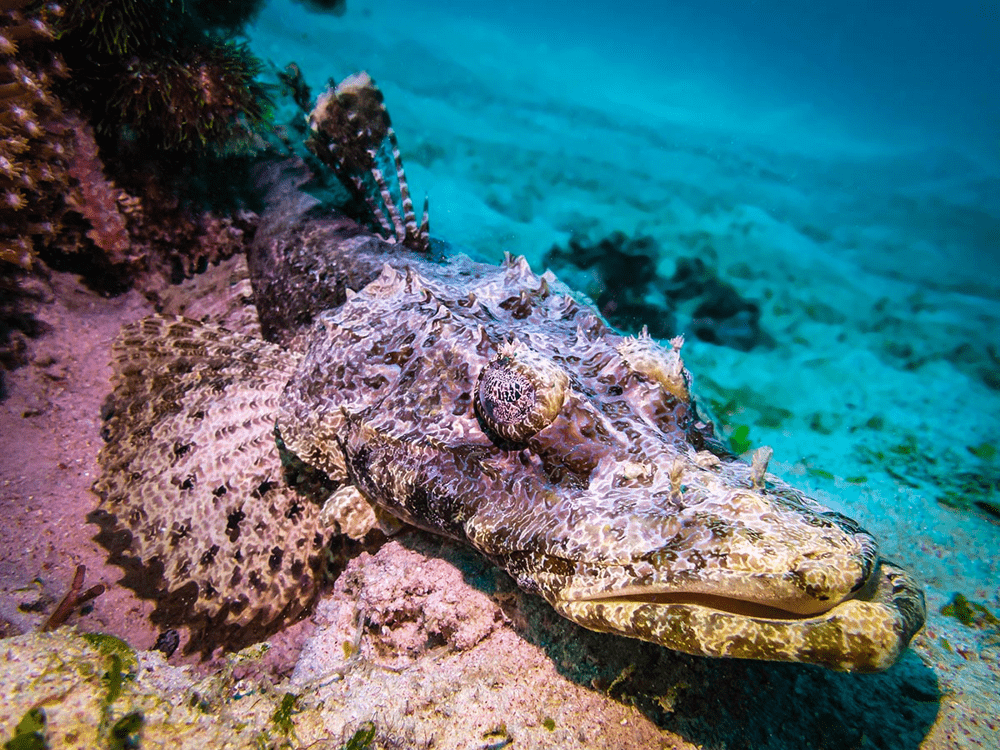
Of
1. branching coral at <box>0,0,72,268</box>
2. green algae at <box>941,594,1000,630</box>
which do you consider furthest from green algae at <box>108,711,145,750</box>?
green algae at <box>941,594,1000,630</box>

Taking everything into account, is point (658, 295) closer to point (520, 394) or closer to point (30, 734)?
point (520, 394)

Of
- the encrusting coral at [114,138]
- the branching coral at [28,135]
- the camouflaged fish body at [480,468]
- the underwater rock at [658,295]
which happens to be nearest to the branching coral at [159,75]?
the encrusting coral at [114,138]

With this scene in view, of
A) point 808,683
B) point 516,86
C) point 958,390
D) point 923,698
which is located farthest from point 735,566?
point 516,86

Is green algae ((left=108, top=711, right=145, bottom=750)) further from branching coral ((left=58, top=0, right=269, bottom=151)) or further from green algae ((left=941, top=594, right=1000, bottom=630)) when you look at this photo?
branching coral ((left=58, top=0, right=269, bottom=151))

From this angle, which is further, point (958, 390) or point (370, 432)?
point (958, 390)

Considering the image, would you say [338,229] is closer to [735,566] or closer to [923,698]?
[735,566]

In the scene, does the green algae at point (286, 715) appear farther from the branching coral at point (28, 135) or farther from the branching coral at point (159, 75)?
the branching coral at point (159, 75)
